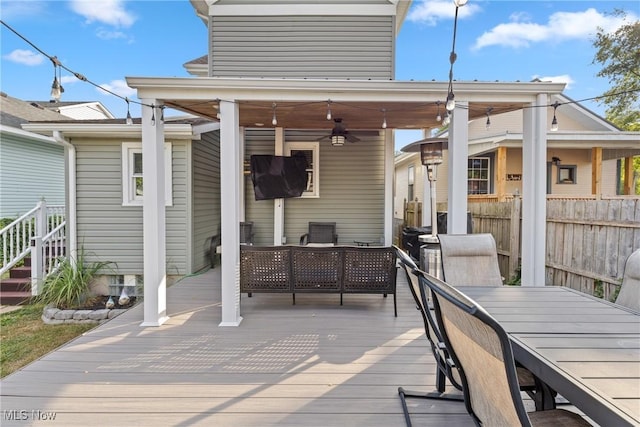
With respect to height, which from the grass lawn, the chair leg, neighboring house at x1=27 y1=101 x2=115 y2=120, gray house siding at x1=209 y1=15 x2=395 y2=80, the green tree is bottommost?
the grass lawn

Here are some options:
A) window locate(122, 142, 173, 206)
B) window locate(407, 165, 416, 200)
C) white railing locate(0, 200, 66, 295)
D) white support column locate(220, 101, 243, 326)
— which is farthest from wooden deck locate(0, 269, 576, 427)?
window locate(407, 165, 416, 200)

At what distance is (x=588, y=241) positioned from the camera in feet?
13.6

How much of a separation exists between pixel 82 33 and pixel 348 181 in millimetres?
7497

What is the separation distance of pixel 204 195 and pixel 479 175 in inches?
318

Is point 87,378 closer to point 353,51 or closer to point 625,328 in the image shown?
point 625,328

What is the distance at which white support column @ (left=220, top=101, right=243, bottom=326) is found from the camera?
11.8 feet

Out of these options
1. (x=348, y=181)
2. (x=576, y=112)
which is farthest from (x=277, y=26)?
(x=576, y=112)

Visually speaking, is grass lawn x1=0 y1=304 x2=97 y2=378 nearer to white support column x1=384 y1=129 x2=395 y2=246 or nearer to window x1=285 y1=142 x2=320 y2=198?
window x1=285 y1=142 x2=320 y2=198

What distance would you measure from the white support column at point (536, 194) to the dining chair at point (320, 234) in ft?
11.9

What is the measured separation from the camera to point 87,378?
8.39ft

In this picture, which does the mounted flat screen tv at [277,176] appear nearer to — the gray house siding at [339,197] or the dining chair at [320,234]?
the gray house siding at [339,197]

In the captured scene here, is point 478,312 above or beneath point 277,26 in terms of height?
beneath

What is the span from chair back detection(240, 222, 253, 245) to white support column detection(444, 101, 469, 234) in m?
4.03

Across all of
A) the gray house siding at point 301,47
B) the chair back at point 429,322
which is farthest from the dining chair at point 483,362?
the gray house siding at point 301,47
